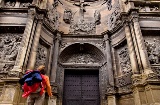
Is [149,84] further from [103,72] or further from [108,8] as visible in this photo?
[108,8]

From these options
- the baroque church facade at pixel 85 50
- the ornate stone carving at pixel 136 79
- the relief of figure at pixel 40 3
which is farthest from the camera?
the relief of figure at pixel 40 3

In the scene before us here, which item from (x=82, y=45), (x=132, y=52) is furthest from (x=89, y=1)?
(x=132, y=52)

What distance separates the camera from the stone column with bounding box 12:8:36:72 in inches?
279

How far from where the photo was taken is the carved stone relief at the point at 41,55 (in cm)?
870

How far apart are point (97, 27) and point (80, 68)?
3115mm

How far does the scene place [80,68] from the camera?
9.86m

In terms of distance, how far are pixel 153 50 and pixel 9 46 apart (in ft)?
23.6

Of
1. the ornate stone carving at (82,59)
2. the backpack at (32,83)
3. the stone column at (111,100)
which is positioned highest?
the ornate stone carving at (82,59)

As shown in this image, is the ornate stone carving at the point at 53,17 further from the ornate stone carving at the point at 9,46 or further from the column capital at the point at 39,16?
the ornate stone carving at the point at 9,46

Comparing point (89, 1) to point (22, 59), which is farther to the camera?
point (89, 1)

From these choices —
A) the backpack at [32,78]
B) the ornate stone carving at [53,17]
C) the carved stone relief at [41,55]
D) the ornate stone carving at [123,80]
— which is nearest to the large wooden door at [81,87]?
the ornate stone carving at [123,80]

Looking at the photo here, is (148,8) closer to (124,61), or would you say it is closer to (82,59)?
(124,61)

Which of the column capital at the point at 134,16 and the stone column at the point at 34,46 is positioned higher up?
the column capital at the point at 134,16

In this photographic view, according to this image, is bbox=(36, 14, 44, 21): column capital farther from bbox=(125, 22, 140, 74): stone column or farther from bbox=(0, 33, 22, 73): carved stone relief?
bbox=(125, 22, 140, 74): stone column
